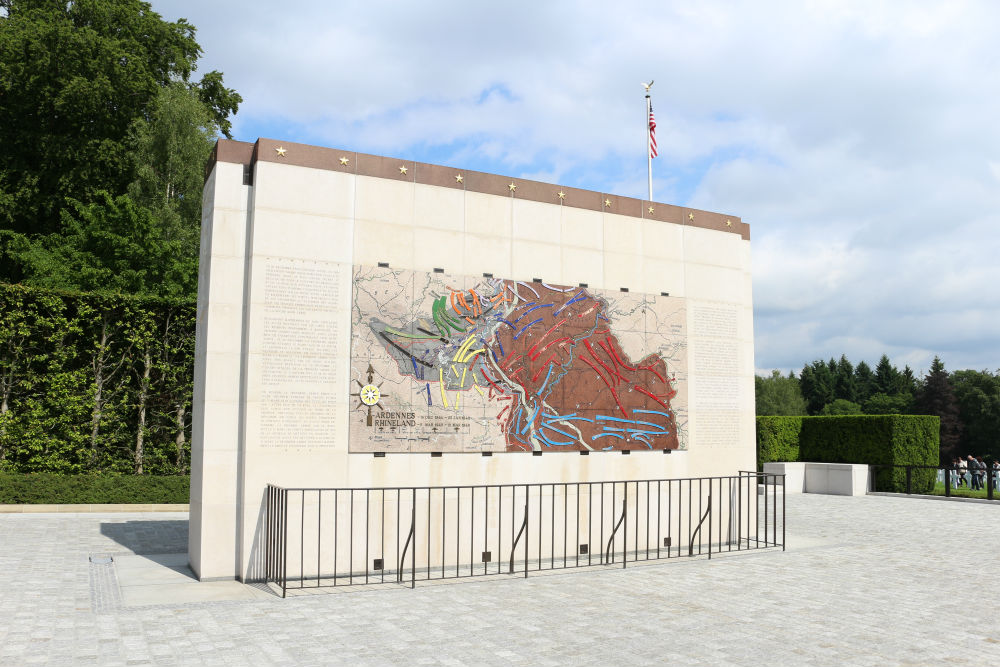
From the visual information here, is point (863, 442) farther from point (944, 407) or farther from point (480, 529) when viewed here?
point (944, 407)

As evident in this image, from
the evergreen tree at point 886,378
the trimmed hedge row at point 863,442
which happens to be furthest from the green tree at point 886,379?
the trimmed hedge row at point 863,442

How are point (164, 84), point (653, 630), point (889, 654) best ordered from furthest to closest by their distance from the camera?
point (164, 84) < point (653, 630) < point (889, 654)

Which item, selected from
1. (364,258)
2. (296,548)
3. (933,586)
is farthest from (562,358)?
(933,586)

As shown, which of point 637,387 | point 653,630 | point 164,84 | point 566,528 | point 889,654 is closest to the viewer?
point 889,654

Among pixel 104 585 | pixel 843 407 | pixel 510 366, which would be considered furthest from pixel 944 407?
pixel 104 585

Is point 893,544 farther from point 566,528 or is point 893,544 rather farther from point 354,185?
point 354,185

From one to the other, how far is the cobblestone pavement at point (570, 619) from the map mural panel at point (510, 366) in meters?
2.04

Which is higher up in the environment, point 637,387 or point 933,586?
point 637,387

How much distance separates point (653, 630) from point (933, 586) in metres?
4.19

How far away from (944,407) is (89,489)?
6624 cm

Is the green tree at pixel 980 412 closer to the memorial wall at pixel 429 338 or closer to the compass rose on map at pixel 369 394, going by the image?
the memorial wall at pixel 429 338

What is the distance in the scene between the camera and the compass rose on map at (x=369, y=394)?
9.65 meters

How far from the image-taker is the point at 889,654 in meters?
6.02

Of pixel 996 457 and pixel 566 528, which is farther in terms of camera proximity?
pixel 996 457
